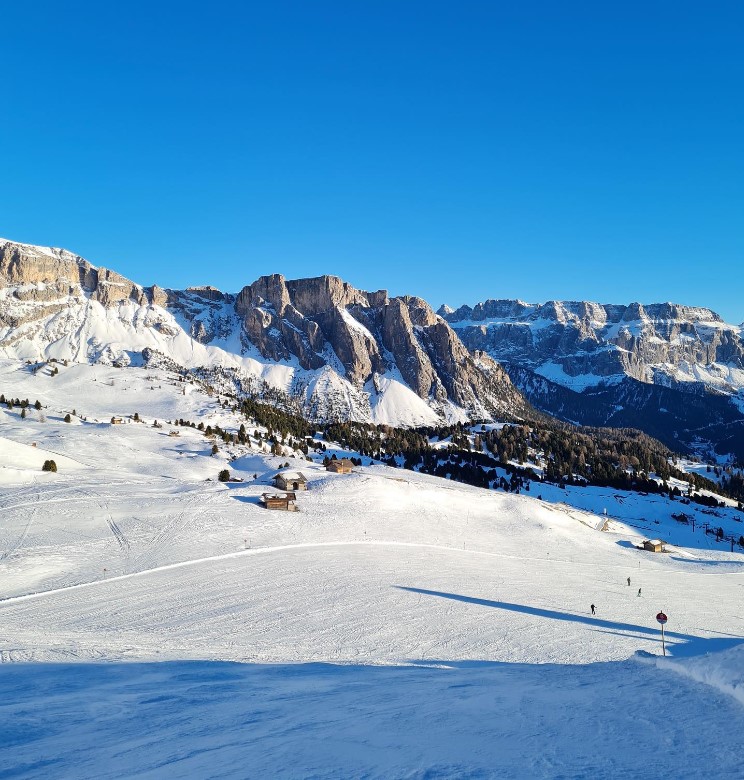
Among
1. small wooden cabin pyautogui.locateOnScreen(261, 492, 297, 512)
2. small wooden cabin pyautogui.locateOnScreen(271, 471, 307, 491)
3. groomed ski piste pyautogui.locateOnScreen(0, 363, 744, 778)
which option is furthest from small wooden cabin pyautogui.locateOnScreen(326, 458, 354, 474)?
small wooden cabin pyautogui.locateOnScreen(261, 492, 297, 512)

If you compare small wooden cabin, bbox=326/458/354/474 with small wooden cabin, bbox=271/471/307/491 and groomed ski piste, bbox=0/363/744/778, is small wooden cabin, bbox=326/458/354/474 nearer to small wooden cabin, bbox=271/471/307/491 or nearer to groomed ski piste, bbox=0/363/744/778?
groomed ski piste, bbox=0/363/744/778

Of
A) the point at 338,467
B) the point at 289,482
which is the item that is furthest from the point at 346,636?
the point at 338,467

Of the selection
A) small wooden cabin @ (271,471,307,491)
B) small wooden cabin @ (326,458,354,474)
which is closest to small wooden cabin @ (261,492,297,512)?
small wooden cabin @ (271,471,307,491)

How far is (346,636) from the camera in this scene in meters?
24.4

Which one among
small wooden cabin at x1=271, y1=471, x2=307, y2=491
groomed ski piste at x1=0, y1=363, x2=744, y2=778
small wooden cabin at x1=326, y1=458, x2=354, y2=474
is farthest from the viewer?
small wooden cabin at x1=326, y1=458, x2=354, y2=474

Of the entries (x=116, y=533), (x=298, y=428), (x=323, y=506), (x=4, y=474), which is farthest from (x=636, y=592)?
(x=298, y=428)

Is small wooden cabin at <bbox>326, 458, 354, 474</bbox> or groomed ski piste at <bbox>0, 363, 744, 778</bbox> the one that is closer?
groomed ski piste at <bbox>0, 363, 744, 778</bbox>

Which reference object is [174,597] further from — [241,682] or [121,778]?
[121,778]

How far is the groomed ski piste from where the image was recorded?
9305mm

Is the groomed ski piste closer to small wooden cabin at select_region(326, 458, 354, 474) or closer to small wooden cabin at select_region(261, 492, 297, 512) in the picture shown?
small wooden cabin at select_region(261, 492, 297, 512)

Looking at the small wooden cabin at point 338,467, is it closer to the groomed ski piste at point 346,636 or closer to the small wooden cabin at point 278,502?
the groomed ski piste at point 346,636

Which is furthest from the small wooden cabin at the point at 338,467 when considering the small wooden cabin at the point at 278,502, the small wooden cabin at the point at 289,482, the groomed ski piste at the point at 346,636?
the small wooden cabin at the point at 278,502

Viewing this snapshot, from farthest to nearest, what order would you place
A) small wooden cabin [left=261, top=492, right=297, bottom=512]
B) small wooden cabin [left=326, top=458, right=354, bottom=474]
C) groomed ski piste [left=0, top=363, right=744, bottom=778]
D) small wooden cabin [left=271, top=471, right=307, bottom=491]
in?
1. small wooden cabin [left=326, top=458, right=354, bottom=474]
2. small wooden cabin [left=271, top=471, right=307, bottom=491]
3. small wooden cabin [left=261, top=492, right=297, bottom=512]
4. groomed ski piste [left=0, top=363, right=744, bottom=778]

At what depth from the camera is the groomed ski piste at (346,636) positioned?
9305 mm
